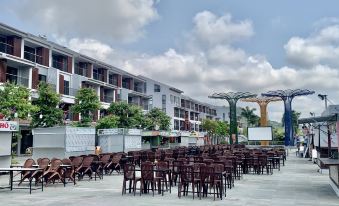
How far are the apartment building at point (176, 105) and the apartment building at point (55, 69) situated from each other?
1588 cm

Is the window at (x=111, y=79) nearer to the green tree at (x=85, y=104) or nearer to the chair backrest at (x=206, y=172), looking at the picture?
the green tree at (x=85, y=104)

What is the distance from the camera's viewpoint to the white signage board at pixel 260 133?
46625 millimetres

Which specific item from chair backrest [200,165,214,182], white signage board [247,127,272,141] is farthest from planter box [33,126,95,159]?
white signage board [247,127,272,141]

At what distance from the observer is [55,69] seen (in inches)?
1590

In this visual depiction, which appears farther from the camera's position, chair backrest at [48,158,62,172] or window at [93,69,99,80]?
window at [93,69,99,80]

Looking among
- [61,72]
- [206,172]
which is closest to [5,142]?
[206,172]

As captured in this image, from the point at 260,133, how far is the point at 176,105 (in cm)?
3429

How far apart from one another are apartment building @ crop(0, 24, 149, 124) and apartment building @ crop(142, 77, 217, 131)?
15.9 meters

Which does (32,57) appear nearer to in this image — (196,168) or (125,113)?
(125,113)

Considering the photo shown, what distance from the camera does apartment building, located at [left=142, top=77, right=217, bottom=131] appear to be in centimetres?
7538

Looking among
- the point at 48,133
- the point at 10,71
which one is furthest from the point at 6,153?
the point at 10,71

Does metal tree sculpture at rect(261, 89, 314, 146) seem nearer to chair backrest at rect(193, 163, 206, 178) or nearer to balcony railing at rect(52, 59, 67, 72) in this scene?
balcony railing at rect(52, 59, 67, 72)

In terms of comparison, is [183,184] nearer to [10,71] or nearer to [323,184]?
[323,184]

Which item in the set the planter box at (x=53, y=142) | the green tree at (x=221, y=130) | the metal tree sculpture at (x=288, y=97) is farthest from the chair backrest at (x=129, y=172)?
the green tree at (x=221, y=130)
